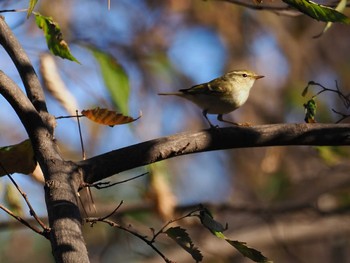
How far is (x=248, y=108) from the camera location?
7.62 meters

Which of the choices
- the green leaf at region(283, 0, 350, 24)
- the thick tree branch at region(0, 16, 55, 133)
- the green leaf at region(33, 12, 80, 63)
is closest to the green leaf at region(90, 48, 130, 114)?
the green leaf at region(33, 12, 80, 63)

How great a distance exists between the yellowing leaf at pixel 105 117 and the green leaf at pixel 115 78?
3.73 ft

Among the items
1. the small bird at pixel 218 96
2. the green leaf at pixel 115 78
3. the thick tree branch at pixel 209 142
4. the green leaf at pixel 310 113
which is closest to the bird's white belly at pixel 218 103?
the small bird at pixel 218 96

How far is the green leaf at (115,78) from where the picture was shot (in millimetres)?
3156

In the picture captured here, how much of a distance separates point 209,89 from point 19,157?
6.23ft

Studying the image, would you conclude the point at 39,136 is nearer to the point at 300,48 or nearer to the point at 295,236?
the point at 295,236

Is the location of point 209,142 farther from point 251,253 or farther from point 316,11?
point 316,11

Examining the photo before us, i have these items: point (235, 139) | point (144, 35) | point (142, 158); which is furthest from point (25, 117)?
point (144, 35)

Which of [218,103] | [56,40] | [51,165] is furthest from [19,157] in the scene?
[218,103]

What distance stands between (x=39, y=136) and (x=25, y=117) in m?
0.06

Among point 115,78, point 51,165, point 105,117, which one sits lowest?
point 51,165

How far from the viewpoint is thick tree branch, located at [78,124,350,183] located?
1.81 metres

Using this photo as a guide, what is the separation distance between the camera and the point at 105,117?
1.99m

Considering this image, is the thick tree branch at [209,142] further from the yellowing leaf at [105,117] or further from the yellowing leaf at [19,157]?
the yellowing leaf at [19,157]
